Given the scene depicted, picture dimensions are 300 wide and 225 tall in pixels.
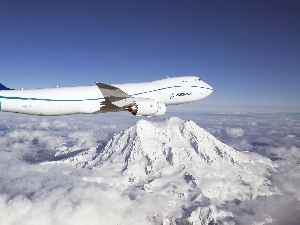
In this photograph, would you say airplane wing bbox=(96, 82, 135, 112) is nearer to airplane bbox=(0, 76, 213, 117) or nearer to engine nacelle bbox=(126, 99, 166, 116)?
airplane bbox=(0, 76, 213, 117)

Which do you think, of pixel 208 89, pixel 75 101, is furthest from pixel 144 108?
pixel 208 89

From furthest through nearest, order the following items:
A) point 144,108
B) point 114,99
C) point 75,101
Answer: point 75,101 < point 114,99 < point 144,108

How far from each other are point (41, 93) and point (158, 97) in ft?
39.9

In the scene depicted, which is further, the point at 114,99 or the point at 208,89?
the point at 208,89

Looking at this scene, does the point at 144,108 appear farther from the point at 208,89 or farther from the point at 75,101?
the point at 208,89

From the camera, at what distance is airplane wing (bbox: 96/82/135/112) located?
25230mm

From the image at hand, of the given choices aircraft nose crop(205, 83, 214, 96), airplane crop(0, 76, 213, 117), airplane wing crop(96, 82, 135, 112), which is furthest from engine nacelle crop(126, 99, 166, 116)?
aircraft nose crop(205, 83, 214, 96)

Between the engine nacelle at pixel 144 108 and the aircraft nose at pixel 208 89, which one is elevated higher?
the aircraft nose at pixel 208 89

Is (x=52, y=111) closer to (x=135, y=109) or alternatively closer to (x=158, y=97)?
(x=135, y=109)

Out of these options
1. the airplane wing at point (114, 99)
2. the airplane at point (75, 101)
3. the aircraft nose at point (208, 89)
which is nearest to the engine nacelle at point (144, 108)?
the airplane at point (75, 101)

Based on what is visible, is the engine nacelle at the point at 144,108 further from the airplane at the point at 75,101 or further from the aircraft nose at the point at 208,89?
the aircraft nose at the point at 208,89

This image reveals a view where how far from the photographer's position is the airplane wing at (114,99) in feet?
82.8

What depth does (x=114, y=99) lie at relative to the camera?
26.5 meters

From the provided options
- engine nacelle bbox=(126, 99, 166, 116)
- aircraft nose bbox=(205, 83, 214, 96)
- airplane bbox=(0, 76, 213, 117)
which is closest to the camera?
airplane bbox=(0, 76, 213, 117)
